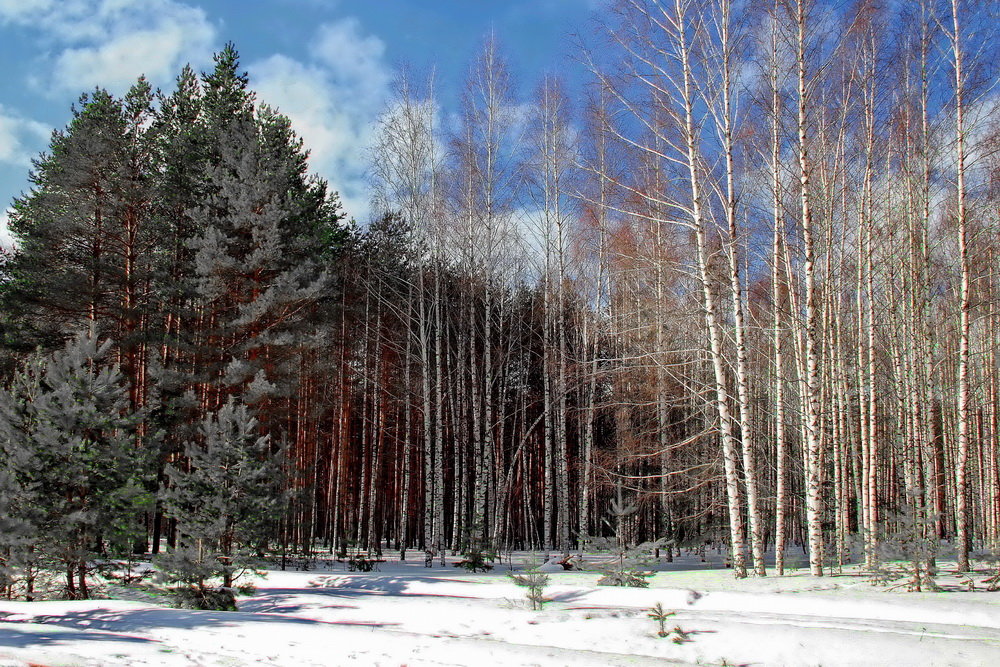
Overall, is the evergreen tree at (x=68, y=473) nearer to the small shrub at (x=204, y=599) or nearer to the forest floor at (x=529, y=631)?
the forest floor at (x=529, y=631)

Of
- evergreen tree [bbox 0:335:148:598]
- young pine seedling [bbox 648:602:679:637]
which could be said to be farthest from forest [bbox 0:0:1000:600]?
young pine seedling [bbox 648:602:679:637]

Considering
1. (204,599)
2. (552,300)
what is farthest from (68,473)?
(552,300)

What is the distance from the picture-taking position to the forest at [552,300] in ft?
31.1

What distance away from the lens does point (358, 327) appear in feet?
78.3

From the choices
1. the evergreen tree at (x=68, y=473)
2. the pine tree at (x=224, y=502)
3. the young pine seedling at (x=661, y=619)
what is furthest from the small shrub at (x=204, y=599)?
the young pine seedling at (x=661, y=619)

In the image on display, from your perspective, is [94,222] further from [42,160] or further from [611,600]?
[611,600]

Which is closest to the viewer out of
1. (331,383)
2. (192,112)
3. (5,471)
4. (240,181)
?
(5,471)

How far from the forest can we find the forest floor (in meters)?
1.59

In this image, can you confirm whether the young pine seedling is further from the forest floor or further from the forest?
the forest

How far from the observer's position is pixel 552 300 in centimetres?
1959

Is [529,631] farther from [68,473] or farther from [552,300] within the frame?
[552,300]

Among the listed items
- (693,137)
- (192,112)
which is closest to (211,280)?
(192,112)

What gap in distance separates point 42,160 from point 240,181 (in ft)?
24.1

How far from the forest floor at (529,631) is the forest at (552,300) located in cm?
159
